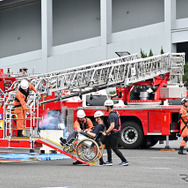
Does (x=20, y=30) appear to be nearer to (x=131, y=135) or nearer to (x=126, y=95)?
(x=126, y=95)

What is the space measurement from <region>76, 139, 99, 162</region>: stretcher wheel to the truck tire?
20.9ft

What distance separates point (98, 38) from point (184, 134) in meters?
33.2

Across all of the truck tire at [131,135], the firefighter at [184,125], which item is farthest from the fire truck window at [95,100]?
the firefighter at [184,125]

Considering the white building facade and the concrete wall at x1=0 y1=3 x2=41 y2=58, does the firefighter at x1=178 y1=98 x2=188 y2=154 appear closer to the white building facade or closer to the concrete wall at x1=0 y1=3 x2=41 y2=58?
the white building facade

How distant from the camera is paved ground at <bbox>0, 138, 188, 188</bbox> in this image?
10734 millimetres

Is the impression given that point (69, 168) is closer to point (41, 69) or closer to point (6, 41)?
point (41, 69)

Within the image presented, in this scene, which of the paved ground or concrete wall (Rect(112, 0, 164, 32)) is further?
concrete wall (Rect(112, 0, 164, 32))

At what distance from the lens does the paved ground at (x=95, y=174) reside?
10.7 metres

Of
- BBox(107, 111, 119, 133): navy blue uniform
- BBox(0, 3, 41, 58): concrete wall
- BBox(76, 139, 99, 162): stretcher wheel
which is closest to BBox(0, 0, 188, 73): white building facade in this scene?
BBox(0, 3, 41, 58): concrete wall

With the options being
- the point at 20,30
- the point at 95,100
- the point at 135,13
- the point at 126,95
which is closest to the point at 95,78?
the point at 95,100

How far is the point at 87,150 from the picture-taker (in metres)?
14.6

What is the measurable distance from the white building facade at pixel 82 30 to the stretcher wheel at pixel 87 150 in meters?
31.1

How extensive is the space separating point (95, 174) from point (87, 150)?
221 centimetres

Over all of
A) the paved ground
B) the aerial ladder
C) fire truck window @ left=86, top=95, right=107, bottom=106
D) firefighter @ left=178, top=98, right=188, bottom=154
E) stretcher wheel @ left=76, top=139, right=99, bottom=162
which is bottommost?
the paved ground
